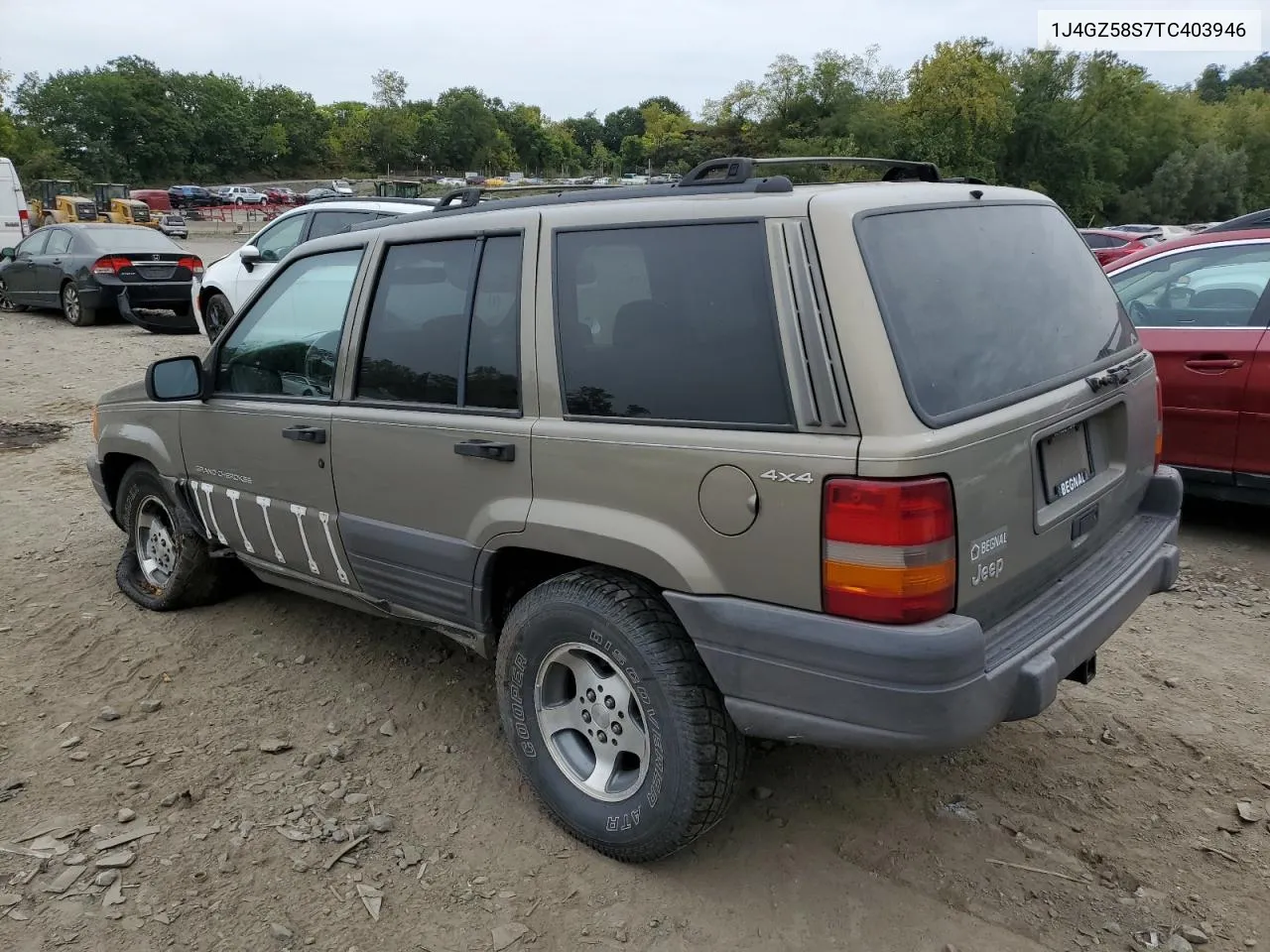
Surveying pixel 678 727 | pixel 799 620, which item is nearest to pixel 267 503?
pixel 678 727

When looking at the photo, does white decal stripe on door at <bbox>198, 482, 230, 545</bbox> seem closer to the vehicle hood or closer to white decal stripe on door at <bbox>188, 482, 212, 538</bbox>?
white decal stripe on door at <bbox>188, 482, 212, 538</bbox>

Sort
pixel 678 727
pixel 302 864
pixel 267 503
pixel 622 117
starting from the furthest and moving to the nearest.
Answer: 1. pixel 622 117
2. pixel 267 503
3. pixel 302 864
4. pixel 678 727

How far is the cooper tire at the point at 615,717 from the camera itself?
2467mm

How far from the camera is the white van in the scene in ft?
56.9

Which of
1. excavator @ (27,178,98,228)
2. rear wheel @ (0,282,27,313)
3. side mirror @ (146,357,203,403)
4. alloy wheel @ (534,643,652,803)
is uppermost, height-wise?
excavator @ (27,178,98,228)

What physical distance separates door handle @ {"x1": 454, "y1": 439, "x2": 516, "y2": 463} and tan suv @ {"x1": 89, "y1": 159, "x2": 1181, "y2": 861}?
0.01 meters

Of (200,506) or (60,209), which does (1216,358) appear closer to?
(200,506)

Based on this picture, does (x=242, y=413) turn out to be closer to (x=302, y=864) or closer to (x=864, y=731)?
(x=302, y=864)

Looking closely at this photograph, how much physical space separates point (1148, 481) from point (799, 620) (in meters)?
1.75

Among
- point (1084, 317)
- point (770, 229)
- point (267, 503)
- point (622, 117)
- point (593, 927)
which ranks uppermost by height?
point (622, 117)

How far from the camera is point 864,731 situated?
7.22ft

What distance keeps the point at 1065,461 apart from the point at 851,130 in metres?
54.1

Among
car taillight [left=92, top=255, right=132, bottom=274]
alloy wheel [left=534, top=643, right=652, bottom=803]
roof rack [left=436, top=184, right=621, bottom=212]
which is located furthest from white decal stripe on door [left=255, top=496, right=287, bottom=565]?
car taillight [left=92, top=255, right=132, bottom=274]

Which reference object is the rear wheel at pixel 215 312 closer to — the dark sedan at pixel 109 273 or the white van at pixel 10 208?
the dark sedan at pixel 109 273
